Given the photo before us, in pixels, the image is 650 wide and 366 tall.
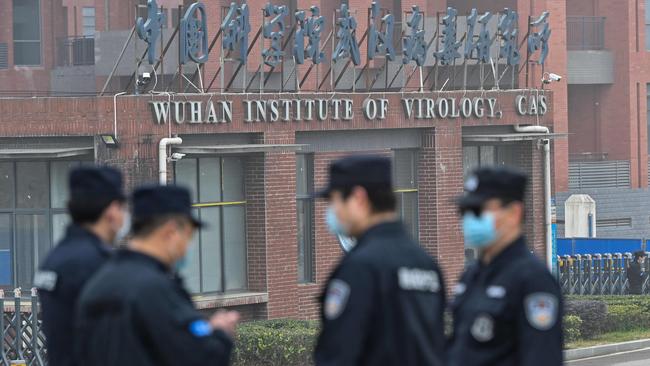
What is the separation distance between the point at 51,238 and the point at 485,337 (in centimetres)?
2191

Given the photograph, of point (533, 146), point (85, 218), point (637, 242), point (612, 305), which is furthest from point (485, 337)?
point (637, 242)

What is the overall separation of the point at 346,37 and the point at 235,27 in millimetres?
3025

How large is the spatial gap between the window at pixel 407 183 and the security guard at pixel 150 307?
25923 millimetres

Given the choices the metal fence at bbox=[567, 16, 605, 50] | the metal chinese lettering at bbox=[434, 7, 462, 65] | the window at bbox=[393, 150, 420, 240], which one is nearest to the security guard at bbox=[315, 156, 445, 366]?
the window at bbox=[393, 150, 420, 240]

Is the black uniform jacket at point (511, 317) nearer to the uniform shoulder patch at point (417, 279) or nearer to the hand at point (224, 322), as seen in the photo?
the uniform shoulder patch at point (417, 279)

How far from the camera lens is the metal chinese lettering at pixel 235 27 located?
29.4 m

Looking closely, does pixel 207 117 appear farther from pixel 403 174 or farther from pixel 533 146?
pixel 533 146

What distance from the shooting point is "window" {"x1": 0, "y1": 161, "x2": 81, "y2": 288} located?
27.9m

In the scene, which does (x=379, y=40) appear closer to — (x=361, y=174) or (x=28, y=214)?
(x=28, y=214)

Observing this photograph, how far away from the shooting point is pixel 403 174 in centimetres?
3269

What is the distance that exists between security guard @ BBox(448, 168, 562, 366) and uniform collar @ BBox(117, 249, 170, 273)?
142 centimetres

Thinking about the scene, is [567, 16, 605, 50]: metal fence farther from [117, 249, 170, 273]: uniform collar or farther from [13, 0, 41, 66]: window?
[117, 249, 170, 273]: uniform collar

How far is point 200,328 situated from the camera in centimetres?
654

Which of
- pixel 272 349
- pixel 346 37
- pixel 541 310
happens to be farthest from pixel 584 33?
pixel 541 310
